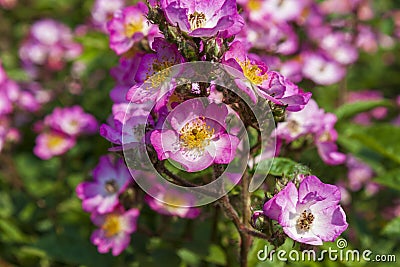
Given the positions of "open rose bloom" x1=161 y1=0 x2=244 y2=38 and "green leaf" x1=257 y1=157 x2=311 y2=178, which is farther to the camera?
"green leaf" x1=257 y1=157 x2=311 y2=178

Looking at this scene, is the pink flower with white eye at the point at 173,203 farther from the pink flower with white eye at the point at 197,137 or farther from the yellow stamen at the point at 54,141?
the yellow stamen at the point at 54,141

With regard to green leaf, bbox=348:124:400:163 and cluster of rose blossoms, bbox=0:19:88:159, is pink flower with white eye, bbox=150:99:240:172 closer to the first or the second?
green leaf, bbox=348:124:400:163

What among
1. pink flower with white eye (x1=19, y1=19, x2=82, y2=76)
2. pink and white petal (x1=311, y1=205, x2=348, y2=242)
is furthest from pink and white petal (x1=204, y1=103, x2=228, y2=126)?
pink flower with white eye (x1=19, y1=19, x2=82, y2=76)

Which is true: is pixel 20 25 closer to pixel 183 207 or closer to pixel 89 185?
pixel 89 185

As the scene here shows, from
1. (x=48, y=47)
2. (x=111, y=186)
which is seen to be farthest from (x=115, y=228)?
(x=48, y=47)

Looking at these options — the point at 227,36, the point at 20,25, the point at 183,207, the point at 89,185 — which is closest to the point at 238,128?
the point at 227,36

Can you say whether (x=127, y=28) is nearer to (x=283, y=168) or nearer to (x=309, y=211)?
(x=283, y=168)
